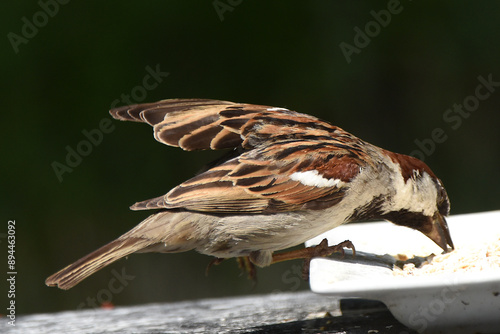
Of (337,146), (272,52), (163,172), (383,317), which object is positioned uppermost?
(272,52)

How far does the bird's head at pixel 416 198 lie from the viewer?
3.01m

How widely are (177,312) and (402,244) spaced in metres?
1.05

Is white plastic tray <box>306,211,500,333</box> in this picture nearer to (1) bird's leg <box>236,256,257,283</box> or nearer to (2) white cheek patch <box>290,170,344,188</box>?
(2) white cheek patch <box>290,170,344,188</box>

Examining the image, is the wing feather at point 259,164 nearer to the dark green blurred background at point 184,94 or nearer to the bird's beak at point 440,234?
the bird's beak at point 440,234

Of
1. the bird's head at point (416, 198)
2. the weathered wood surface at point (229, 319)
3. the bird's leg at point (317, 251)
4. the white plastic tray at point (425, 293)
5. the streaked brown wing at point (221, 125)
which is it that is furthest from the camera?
the bird's head at point (416, 198)

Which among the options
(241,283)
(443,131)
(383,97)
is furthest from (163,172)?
(443,131)

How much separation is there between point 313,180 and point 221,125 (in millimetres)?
444

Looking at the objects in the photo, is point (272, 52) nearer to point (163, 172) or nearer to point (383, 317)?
point (163, 172)

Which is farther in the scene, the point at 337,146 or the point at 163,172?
the point at 163,172

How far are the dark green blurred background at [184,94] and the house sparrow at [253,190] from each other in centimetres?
193

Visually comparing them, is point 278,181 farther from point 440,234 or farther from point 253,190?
point 440,234

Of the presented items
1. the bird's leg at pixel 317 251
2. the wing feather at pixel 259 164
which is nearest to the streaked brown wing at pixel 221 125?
the wing feather at pixel 259 164

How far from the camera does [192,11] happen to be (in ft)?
16.0

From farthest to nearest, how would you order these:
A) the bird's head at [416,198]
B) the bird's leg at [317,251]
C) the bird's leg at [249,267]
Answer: the bird's leg at [249,267], the bird's head at [416,198], the bird's leg at [317,251]
